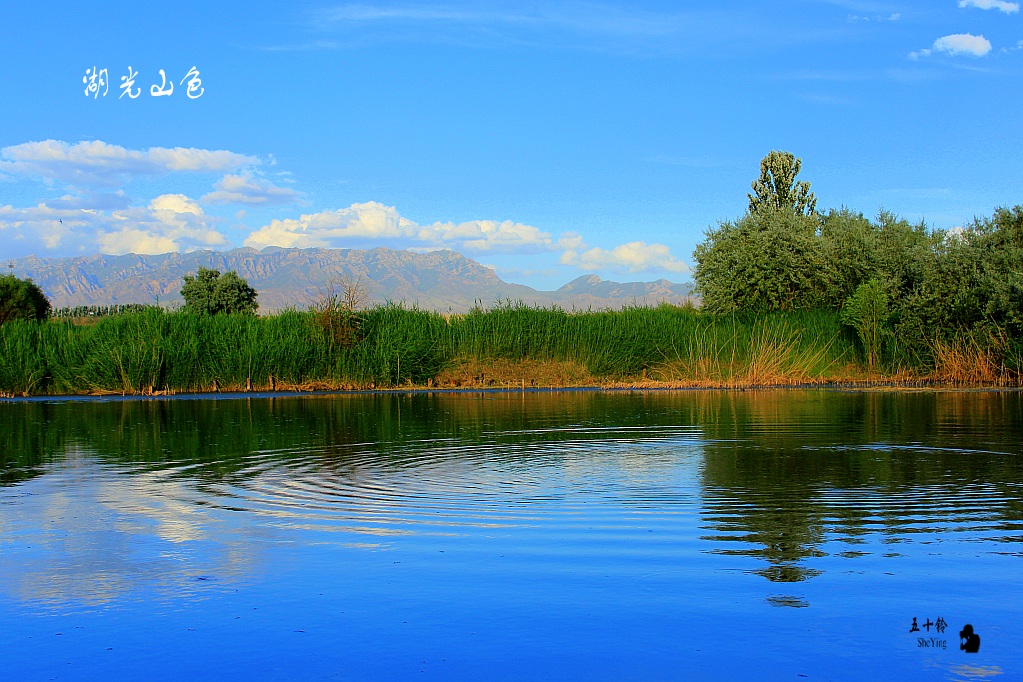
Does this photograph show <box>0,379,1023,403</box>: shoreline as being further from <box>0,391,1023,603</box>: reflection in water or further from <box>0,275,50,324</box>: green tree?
<box>0,275,50,324</box>: green tree

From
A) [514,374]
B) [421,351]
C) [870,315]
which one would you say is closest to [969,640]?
[514,374]

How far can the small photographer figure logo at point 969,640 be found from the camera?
14.6 feet

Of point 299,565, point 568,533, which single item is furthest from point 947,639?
point 299,565

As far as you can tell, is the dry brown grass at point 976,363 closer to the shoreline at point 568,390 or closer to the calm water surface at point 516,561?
the shoreline at point 568,390

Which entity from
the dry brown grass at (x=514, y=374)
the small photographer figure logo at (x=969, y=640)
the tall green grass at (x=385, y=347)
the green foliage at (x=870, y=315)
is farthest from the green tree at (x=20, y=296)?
the small photographer figure logo at (x=969, y=640)

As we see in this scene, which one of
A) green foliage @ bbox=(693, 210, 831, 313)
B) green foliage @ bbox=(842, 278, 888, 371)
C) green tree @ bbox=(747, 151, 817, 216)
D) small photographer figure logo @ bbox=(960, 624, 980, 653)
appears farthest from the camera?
green tree @ bbox=(747, 151, 817, 216)

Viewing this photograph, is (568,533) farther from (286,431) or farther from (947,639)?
(286,431)

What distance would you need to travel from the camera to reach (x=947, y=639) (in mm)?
4609

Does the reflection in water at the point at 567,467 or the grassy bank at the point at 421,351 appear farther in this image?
the grassy bank at the point at 421,351

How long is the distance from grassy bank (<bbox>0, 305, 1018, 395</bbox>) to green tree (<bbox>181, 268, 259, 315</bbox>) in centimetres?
4136

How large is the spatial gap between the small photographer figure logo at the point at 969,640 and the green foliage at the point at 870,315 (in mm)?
27058

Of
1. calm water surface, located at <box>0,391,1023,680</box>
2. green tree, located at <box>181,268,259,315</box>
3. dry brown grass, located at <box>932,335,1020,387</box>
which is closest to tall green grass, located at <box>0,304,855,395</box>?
dry brown grass, located at <box>932,335,1020,387</box>

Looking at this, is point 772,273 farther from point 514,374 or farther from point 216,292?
point 216,292

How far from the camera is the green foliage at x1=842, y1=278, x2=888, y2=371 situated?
30.2m
